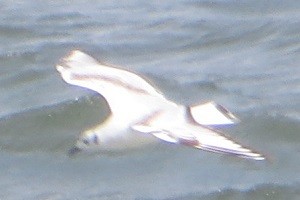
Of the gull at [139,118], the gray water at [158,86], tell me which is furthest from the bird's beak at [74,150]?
the gray water at [158,86]

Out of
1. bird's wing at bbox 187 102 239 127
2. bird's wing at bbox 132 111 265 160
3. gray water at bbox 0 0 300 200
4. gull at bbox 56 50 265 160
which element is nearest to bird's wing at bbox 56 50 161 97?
gull at bbox 56 50 265 160

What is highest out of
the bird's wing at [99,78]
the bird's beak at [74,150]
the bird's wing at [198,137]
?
the bird's wing at [99,78]

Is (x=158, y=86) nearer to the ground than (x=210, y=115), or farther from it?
nearer to the ground

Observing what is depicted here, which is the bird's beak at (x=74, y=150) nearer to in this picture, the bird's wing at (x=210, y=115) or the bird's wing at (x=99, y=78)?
the bird's wing at (x=99, y=78)

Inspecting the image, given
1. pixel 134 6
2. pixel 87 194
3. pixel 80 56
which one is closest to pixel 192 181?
pixel 87 194

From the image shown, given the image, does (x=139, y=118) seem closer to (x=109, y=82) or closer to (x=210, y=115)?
(x=210, y=115)

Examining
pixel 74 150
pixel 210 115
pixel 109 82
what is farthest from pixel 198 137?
pixel 109 82

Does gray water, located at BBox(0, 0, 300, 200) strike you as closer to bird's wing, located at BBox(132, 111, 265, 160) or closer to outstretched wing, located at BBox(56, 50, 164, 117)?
outstretched wing, located at BBox(56, 50, 164, 117)
